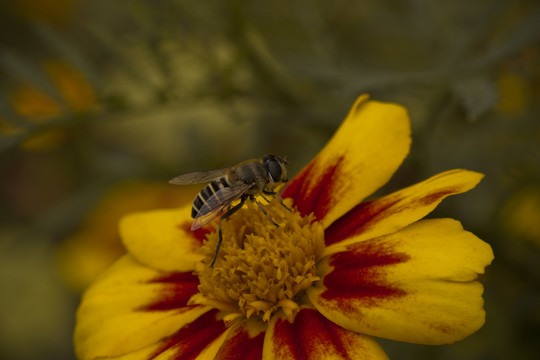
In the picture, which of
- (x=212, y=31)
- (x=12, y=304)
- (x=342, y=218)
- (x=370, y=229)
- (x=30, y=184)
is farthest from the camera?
(x=30, y=184)

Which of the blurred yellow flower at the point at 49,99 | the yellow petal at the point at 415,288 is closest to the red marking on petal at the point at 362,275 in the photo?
the yellow petal at the point at 415,288

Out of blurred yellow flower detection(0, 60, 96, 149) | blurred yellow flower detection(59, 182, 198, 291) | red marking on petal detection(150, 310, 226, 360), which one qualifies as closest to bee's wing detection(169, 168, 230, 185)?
red marking on petal detection(150, 310, 226, 360)

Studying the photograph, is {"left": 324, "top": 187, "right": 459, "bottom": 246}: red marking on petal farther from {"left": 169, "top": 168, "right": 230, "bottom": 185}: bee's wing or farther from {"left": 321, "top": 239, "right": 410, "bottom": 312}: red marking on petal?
{"left": 169, "top": 168, "right": 230, "bottom": 185}: bee's wing

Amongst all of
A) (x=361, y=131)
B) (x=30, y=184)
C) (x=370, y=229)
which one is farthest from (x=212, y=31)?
(x=30, y=184)

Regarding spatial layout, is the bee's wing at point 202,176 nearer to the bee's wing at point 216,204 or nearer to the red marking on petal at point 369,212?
the bee's wing at point 216,204

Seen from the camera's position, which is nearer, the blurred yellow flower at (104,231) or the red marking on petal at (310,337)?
the red marking on petal at (310,337)

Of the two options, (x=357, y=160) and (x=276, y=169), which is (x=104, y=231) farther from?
(x=357, y=160)

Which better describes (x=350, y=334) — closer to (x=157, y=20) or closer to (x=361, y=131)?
(x=361, y=131)
